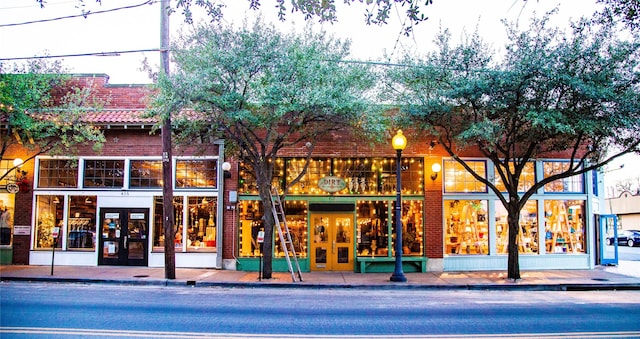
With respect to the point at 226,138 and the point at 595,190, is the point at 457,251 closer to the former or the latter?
the point at 595,190

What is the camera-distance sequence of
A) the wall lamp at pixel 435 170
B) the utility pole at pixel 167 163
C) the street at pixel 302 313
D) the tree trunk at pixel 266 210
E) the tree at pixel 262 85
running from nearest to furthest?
the street at pixel 302 313, the tree at pixel 262 85, the utility pole at pixel 167 163, the tree trunk at pixel 266 210, the wall lamp at pixel 435 170

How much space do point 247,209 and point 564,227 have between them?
39.5ft

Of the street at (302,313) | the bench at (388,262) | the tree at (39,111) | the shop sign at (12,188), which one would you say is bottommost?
the street at (302,313)

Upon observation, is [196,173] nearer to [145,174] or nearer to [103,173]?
[145,174]

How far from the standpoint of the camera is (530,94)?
15492 millimetres

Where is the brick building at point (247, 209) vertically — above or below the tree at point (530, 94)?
below

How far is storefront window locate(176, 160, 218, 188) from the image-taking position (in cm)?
1867

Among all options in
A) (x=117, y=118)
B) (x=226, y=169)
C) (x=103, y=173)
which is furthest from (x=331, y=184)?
(x=103, y=173)

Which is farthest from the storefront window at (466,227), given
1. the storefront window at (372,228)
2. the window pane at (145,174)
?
the window pane at (145,174)

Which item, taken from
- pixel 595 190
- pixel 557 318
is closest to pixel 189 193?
pixel 557 318

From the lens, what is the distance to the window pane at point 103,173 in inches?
736

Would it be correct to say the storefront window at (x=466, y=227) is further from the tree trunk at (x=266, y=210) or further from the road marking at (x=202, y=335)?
the road marking at (x=202, y=335)

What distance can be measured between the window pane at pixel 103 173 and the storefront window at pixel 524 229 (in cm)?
1408

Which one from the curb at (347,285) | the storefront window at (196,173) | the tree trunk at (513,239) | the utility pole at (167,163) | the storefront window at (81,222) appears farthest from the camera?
the storefront window at (196,173)
